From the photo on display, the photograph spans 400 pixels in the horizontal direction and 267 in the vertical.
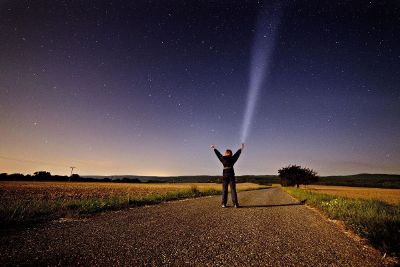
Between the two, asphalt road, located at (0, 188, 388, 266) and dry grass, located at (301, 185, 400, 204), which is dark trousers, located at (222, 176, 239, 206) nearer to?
asphalt road, located at (0, 188, 388, 266)

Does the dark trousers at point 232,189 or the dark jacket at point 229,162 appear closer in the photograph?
the dark trousers at point 232,189

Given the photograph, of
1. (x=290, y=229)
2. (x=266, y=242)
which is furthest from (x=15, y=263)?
(x=290, y=229)

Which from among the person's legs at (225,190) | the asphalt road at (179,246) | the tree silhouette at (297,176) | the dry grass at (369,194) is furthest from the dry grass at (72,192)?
the tree silhouette at (297,176)

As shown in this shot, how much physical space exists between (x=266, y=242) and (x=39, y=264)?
3.48 metres

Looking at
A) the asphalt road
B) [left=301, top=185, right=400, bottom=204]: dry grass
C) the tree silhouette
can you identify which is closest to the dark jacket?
the asphalt road

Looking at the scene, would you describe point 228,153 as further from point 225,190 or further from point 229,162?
point 225,190

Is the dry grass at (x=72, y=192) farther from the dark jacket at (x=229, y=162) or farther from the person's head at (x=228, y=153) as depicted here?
the person's head at (x=228, y=153)

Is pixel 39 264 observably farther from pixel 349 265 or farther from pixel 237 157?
pixel 237 157

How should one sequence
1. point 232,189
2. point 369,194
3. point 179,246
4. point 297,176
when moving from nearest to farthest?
point 179,246, point 232,189, point 369,194, point 297,176

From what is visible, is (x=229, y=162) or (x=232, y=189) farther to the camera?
(x=229, y=162)

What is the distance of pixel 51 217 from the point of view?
6.26m

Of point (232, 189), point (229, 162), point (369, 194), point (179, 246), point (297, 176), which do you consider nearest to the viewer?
point (179, 246)

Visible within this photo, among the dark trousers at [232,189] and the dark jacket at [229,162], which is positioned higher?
the dark jacket at [229,162]

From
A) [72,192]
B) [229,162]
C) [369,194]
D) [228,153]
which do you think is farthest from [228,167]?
[369,194]
